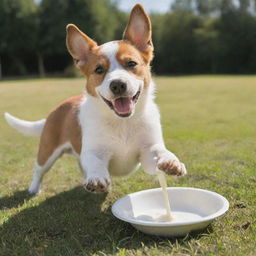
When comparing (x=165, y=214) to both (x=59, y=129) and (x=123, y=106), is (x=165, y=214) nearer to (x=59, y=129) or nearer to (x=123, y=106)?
(x=123, y=106)

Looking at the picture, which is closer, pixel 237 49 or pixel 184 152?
→ pixel 184 152

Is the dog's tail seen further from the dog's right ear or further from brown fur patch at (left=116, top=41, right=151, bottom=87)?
brown fur patch at (left=116, top=41, right=151, bottom=87)

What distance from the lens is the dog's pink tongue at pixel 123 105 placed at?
4.07 m

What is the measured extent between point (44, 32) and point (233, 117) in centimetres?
3950

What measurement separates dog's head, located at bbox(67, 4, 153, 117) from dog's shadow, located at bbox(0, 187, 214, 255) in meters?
1.06

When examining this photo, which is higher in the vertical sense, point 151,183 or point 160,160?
point 160,160

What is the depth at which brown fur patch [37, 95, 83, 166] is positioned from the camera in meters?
5.23

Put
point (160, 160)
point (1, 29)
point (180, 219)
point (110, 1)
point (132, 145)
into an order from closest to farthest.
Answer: point (160, 160)
point (180, 219)
point (132, 145)
point (1, 29)
point (110, 1)

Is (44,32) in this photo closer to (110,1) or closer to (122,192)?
(110,1)

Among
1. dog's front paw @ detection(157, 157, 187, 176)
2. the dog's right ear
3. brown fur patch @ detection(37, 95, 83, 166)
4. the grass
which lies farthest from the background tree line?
dog's front paw @ detection(157, 157, 187, 176)

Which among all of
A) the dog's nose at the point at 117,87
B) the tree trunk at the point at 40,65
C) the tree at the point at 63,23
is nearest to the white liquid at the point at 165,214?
the dog's nose at the point at 117,87

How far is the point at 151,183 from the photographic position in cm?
544

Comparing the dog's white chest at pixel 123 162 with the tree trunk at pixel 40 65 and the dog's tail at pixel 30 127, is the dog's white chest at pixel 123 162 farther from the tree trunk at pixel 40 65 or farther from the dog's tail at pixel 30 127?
the tree trunk at pixel 40 65

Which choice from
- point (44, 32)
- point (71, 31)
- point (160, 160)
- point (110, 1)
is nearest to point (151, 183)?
point (160, 160)
